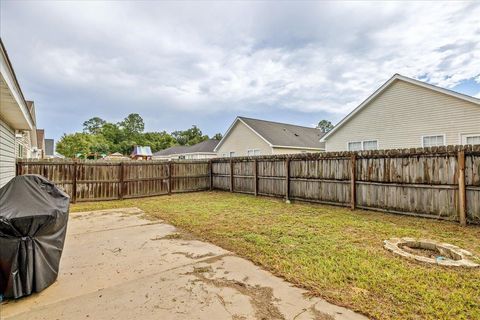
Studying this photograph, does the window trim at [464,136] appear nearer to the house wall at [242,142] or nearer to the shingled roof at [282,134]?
the shingled roof at [282,134]

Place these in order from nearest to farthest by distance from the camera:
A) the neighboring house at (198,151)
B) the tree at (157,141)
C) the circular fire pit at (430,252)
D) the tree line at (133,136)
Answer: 1. the circular fire pit at (430,252)
2. the neighboring house at (198,151)
3. the tree line at (133,136)
4. the tree at (157,141)

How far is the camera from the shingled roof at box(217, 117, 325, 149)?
18.9m

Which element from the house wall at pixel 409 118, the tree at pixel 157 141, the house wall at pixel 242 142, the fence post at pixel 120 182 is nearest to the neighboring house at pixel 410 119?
the house wall at pixel 409 118

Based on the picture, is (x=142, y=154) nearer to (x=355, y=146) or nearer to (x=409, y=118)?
(x=355, y=146)

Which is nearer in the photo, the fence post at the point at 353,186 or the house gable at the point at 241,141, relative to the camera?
the fence post at the point at 353,186

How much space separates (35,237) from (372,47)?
43.2ft

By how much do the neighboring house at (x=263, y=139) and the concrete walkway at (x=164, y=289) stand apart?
1477 cm

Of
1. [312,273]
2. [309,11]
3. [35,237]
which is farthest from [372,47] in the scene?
[35,237]

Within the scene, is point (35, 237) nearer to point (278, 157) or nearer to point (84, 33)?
point (278, 157)

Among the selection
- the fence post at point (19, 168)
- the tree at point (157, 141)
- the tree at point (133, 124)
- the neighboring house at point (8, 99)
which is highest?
the tree at point (133, 124)

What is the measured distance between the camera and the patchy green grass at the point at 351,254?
241 centimetres

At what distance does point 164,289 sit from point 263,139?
635 inches

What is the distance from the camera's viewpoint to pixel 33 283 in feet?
9.00

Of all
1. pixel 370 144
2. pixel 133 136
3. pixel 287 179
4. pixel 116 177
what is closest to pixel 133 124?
pixel 133 136
